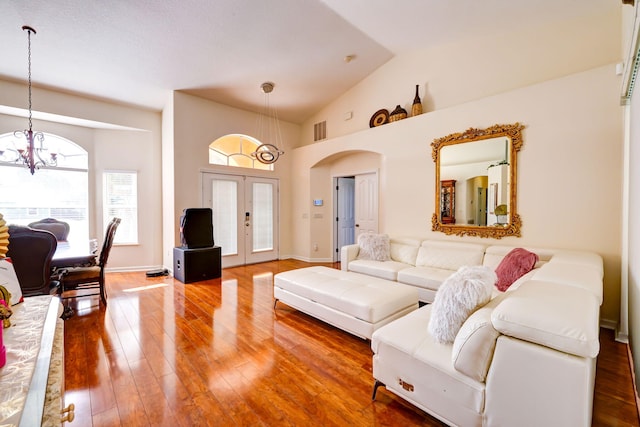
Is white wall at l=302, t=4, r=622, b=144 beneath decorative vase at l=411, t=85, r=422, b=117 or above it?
above

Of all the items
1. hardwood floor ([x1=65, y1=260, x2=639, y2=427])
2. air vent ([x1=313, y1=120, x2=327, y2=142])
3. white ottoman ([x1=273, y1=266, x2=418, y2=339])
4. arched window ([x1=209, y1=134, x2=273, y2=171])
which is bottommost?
hardwood floor ([x1=65, y1=260, x2=639, y2=427])

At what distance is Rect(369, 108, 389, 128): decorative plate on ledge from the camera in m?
5.03

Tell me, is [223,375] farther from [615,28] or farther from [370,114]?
[615,28]

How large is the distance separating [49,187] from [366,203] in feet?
19.7

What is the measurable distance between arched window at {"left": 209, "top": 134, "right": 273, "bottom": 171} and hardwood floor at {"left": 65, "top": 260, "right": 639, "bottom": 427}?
10.6 feet

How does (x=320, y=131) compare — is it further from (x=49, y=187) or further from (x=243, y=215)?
(x=49, y=187)

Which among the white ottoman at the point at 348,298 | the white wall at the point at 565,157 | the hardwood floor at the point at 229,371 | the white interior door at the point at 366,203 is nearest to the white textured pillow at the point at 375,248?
the white wall at the point at 565,157

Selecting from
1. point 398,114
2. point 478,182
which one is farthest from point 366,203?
point 478,182

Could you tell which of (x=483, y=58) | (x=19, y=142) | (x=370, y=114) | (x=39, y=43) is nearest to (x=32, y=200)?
(x=19, y=142)

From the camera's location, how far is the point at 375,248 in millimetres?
4328

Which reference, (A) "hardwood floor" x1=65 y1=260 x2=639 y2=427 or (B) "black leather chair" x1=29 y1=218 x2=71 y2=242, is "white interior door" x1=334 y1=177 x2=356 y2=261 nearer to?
(A) "hardwood floor" x1=65 y1=260 x2=639 y2=427

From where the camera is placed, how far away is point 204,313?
129 inches

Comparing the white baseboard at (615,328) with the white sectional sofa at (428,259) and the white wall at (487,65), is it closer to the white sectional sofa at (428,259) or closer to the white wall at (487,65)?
the white sectional sofa at (428,259)

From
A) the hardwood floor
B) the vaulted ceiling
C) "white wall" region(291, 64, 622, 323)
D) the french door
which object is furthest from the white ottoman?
the vaulted ceiling
